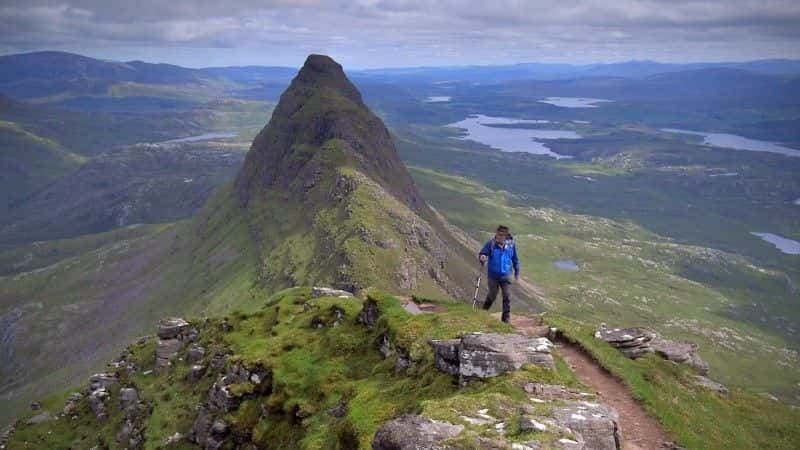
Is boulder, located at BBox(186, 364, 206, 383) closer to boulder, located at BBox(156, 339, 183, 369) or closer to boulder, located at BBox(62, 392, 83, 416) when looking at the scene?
boulder, located at BBox(156, 339, 183, 369)

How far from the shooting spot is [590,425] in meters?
24.6

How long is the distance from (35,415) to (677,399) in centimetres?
9781

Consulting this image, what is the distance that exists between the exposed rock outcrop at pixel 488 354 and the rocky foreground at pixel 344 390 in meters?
0.08

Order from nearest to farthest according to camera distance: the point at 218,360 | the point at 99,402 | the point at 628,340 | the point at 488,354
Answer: the point at 488,354 → the point at 628,340 → the point at 218,360 → the point at 99,402

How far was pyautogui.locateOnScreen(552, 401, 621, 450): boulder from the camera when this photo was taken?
2395 centimetres

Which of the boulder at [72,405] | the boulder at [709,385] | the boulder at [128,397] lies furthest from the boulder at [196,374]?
the boulder at [709,385]

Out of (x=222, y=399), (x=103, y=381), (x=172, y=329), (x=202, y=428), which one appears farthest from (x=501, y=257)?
(x=103, y=381)

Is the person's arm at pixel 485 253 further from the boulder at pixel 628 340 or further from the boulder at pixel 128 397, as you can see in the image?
the boulder at pixel 128 397

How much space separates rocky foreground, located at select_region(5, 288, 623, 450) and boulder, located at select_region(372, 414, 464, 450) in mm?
47

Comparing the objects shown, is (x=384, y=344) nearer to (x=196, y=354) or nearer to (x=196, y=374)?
(x=196, y=374)

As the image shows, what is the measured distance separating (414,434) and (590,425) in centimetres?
806

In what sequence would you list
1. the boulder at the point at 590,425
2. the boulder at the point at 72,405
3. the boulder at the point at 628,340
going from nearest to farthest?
1. the boulder at the point at 590,425
2. the boulder at the point at 628,340
3. the boulder at the point at 72,405

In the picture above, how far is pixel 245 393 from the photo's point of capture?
4850 cm

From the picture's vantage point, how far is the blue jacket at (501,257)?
39.3 metres
